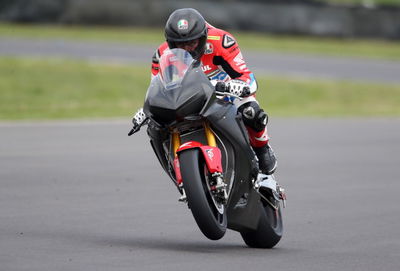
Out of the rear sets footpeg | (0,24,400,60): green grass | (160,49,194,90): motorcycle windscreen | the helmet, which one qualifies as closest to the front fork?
(160,49,194,90): motorcycle windscreen

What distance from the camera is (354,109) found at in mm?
20562

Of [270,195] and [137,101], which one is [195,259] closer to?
[270,195]

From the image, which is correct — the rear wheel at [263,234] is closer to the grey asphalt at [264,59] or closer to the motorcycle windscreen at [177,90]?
the motorcycle windscreen at [177,90]

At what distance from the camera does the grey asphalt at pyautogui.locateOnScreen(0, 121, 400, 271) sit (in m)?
6.22

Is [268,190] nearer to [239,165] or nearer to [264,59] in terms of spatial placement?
[239,165]

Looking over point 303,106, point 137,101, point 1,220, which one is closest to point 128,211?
point 1,220

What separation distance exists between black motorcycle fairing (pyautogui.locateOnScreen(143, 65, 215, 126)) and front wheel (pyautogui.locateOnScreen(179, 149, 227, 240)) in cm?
27

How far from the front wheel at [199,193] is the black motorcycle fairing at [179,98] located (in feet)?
0.88

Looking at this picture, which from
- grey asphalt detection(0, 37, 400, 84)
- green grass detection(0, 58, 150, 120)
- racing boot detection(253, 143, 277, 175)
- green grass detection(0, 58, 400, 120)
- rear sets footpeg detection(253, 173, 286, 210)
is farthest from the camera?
grey asphalt detection(0, 37, 400, 84)

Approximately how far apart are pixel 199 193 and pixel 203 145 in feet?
1.28

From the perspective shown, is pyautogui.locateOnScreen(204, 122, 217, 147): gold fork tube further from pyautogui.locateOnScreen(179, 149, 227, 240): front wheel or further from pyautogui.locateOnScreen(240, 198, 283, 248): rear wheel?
pyautogui.locateOnScreen(240, 198, 283, 248): rear wheel

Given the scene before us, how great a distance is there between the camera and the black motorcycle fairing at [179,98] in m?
6.27

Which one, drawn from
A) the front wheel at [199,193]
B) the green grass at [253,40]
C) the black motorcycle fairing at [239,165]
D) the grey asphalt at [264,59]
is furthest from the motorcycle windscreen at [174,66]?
the green grass at [253,40]

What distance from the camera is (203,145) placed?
A: 6328 mm
